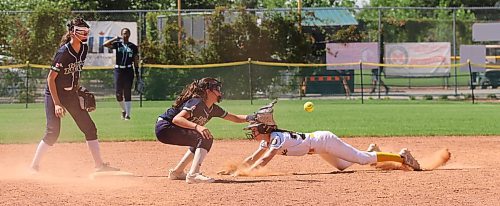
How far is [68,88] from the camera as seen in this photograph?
9.50 m

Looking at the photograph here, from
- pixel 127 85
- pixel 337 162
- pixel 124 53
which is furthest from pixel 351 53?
pixel 337 162

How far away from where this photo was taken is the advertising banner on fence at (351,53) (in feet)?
102

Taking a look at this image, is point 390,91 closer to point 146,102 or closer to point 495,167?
point 146,102

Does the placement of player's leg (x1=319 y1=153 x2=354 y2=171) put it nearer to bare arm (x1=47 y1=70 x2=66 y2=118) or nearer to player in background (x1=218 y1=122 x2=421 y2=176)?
player in background (x1=218 y1=122 x2=421 y2=176)

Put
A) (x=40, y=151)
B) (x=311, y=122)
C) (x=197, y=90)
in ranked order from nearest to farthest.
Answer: (x=197, y=90)
(x=40, y=151)
(x=311, y=122)

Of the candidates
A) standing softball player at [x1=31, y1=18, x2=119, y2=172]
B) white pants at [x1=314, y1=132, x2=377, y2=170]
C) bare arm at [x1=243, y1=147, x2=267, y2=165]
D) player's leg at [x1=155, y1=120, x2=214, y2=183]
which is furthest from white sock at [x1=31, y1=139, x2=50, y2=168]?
white pants at [x1=314, y1=132, x2=377, y2=170]

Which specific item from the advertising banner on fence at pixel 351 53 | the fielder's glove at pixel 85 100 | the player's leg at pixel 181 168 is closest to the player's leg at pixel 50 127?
the fielder's glove at pixel 85 100

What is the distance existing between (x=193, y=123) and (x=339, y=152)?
1.85 metres

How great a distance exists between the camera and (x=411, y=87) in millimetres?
30969

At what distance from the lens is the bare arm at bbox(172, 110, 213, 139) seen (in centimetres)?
849

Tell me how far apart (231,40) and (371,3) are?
131 ft

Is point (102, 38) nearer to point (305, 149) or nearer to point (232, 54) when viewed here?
point (232, 54)

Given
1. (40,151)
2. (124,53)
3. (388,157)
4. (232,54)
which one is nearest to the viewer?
(40,151)

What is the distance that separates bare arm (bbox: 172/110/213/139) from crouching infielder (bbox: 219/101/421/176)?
903mm
